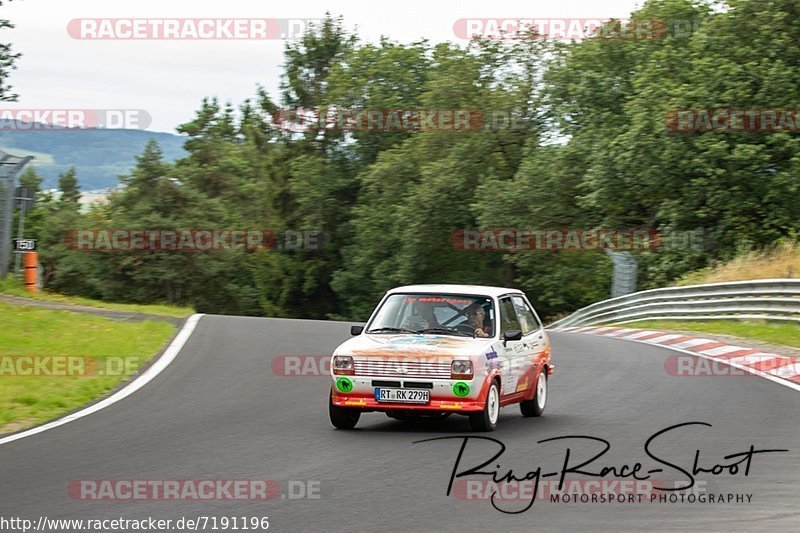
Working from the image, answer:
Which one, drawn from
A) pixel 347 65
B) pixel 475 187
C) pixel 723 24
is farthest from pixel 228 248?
pixel 723 24

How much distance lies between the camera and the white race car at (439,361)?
11.2 m

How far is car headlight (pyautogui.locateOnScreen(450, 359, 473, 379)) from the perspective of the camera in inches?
439

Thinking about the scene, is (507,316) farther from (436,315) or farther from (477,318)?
(436,315)

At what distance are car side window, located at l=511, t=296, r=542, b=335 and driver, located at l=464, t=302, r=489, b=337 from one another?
2.93 ft

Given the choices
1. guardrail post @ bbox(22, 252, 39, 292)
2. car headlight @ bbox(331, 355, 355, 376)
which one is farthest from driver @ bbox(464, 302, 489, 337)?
guardrail post @ bbox(22, 252, 39, 292)

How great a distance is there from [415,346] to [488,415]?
3.21ft

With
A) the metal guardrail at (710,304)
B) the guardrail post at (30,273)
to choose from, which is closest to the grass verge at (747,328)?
the metal guardrail at (710,304)

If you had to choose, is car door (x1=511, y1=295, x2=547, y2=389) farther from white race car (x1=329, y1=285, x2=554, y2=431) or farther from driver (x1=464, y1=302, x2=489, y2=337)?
driver (x1=464, y1=302, x2=489, y2=337)

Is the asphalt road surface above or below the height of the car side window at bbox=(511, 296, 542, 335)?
below

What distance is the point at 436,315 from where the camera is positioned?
12258 millimetres

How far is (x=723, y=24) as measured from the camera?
38.5m

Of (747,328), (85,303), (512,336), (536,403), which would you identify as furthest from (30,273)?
(512,336)

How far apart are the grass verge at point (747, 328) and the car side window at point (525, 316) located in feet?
28.2

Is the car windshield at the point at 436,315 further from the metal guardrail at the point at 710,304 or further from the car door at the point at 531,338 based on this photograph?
the metal guardrail at the point at 710,304
